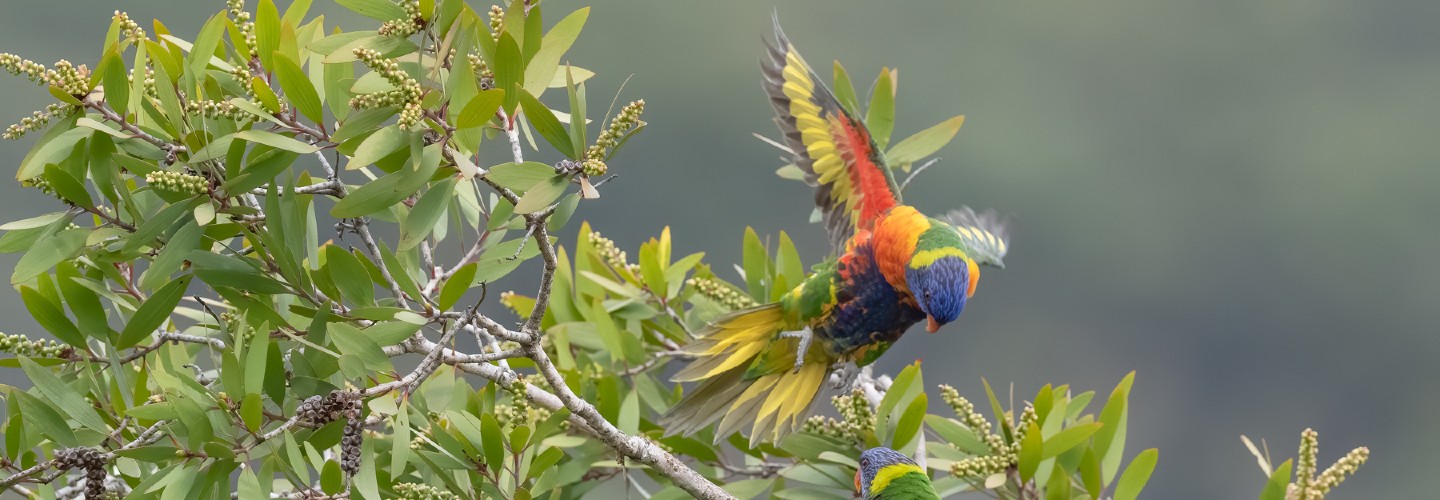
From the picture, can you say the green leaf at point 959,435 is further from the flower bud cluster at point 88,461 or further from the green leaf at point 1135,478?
the flower bud cluster at point 88,461

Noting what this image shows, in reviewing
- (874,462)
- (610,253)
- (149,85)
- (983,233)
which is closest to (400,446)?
(149,85)

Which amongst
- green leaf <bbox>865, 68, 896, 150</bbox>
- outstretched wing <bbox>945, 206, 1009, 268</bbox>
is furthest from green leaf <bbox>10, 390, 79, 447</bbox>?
outstretched wing <bbox>945, 206, 1009, 268</bbox>

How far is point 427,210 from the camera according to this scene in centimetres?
121

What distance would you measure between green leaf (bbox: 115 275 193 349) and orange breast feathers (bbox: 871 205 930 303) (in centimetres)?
108

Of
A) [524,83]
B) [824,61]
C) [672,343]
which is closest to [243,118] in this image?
[524,83]

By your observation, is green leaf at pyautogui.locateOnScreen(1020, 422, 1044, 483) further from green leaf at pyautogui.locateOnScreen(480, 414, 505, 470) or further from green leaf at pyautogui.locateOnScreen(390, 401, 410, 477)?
green leaf at pyautogui.locateOnScreen(390, 401, 410, 477)

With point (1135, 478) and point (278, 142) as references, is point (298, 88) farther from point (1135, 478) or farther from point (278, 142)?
point (1135, 478)

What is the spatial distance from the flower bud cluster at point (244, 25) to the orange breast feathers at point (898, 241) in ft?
3.37

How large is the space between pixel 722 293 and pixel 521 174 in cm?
85

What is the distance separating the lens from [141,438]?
127 cm

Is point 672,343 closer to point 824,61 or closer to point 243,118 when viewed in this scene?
point 243,118

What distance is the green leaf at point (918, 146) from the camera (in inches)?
81.0

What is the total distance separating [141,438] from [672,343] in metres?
0.99

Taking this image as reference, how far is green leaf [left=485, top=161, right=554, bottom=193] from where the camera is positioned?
118 cm
